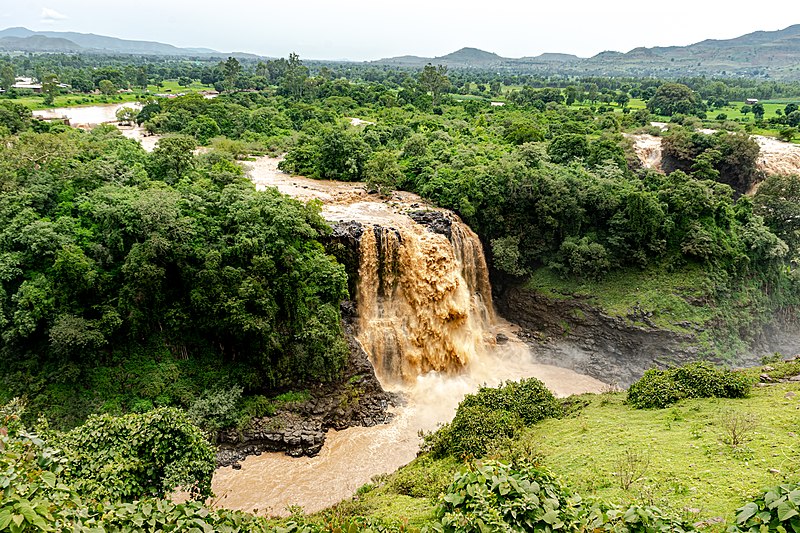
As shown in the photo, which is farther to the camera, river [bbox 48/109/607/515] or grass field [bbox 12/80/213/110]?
grass field [bbox 12/80/213/110]

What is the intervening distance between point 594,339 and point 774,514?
792 inches

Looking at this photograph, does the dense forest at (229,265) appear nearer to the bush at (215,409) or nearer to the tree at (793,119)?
the bush at (215,409)

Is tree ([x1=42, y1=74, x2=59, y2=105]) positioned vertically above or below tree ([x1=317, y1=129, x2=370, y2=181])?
above

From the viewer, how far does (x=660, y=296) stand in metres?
24.4

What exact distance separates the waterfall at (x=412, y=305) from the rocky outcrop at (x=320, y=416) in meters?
1.10

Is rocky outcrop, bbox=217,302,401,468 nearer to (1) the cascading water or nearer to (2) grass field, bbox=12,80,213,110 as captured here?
(1) the cascading water

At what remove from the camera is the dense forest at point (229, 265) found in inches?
387

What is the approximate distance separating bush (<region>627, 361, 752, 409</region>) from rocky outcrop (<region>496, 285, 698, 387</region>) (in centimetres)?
786

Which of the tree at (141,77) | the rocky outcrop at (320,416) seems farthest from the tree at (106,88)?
the rocky outcrop at (320,416)

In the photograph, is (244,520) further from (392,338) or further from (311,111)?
(311,111)

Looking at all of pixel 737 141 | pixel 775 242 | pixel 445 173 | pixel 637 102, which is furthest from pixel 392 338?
pixel 637 102

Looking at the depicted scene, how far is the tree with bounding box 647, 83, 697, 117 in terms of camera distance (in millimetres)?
58875

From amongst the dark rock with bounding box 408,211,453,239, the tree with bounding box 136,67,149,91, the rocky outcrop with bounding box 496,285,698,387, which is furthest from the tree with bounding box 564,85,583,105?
the tree with bounding box 136,67,149,91

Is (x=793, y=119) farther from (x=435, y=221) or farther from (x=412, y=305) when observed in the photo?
(x=412, y=305)
